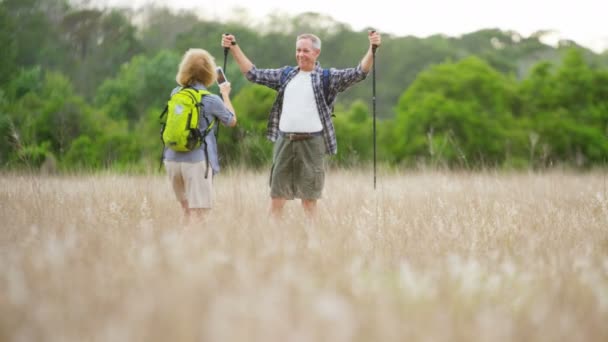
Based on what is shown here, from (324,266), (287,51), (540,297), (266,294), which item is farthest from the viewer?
(287,51)

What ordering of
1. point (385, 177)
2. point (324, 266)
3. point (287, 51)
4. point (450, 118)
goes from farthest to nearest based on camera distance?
1. point (287, 51)
2. point (450, 118)
3. point (385, 177)
4. point (324, 266)

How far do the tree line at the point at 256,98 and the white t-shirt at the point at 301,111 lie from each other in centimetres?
288

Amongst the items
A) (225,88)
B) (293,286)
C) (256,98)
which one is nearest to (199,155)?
(225,88)

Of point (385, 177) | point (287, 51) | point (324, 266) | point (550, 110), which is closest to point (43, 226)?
point (324, 266)

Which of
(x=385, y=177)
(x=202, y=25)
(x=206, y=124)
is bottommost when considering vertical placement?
(x=385, y=177)

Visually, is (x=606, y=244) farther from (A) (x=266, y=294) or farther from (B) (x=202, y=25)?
(B) (x=202, y=25)

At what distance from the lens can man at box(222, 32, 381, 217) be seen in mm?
5172

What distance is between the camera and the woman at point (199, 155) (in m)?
4.57

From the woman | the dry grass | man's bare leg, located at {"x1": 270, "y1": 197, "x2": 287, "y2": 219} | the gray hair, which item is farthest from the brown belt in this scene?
the dry grass

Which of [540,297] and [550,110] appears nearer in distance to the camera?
[540,297]

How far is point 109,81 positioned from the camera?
33.2 metres

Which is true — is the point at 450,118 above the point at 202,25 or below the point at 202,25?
below

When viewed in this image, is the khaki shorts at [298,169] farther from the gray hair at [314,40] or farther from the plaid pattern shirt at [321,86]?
the gray hair at [314,40]

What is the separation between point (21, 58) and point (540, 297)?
34165 mm
